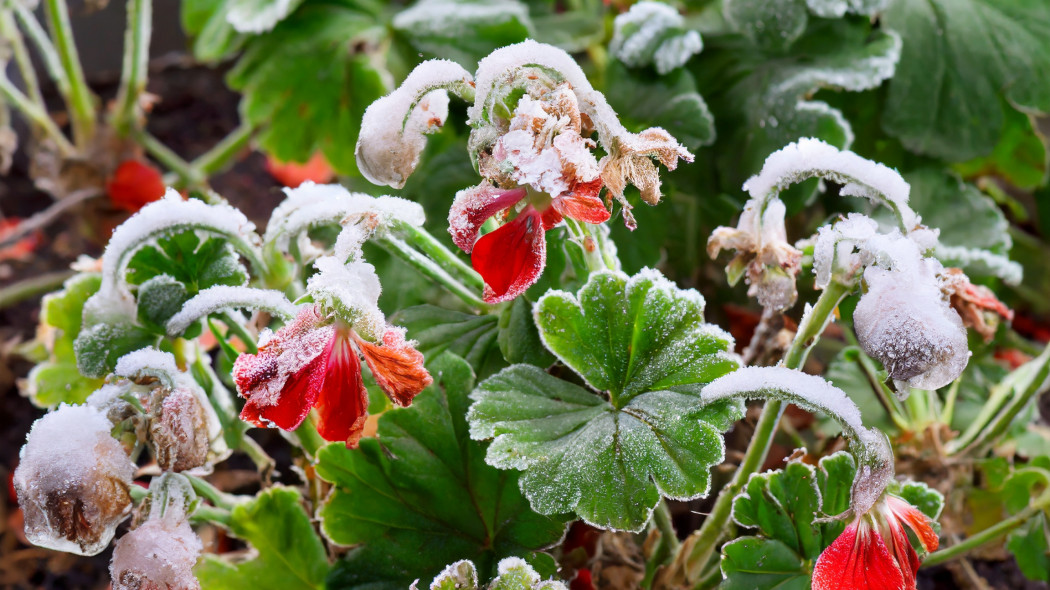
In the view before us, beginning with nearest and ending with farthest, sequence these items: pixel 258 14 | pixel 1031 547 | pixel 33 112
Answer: pixel 1031 547 → pixel 258 14 → pixel 33 112

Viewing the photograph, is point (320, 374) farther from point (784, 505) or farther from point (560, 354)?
point (784, 505)

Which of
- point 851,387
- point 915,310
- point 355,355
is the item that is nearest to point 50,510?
point 355,355

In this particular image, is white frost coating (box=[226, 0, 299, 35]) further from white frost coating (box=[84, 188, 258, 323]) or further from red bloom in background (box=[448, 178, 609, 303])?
red bloom in background (box=[448, 178, 609, 303])

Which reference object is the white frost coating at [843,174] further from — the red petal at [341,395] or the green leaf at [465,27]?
the green leaf at [465,27]

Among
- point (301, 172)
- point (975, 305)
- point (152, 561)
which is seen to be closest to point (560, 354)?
point (152, 561)

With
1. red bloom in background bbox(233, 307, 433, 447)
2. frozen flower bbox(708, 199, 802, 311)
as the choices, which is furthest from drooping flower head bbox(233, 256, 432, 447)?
frozen flower bbox(708, 199, 802, 311)
